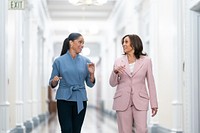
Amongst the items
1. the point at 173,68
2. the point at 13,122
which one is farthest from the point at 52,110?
the point at 173,68

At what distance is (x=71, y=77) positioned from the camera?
13.2ft

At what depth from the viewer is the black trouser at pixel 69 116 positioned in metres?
3.96

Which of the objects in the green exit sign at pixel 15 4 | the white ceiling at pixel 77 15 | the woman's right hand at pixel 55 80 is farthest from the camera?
the white ceiling at pixel 77 15

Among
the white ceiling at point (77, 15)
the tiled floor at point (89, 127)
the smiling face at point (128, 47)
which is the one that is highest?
the white ceiling at point (77, 15)

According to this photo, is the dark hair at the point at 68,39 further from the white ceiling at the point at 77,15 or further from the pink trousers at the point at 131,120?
the white ceiling at the point at 77,15

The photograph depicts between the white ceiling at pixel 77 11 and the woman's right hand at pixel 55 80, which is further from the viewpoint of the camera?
the white ceiling at pixel 77 11

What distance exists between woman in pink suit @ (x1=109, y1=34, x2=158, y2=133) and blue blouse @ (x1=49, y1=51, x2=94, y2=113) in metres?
0.27

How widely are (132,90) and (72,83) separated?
0.52 meters

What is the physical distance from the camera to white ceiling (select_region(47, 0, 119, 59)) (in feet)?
54.7

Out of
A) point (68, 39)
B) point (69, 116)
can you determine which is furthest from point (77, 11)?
point (69, 116)

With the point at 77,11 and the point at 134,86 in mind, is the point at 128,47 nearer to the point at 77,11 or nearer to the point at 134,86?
the point at 134,86

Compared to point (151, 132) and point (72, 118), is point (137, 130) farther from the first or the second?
point (151, 132)

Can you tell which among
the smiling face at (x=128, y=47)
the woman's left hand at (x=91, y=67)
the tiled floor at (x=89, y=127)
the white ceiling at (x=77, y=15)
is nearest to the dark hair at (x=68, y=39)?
the woman's left hand at (x=91, y=67)

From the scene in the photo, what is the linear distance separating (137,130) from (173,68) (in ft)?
11.2
